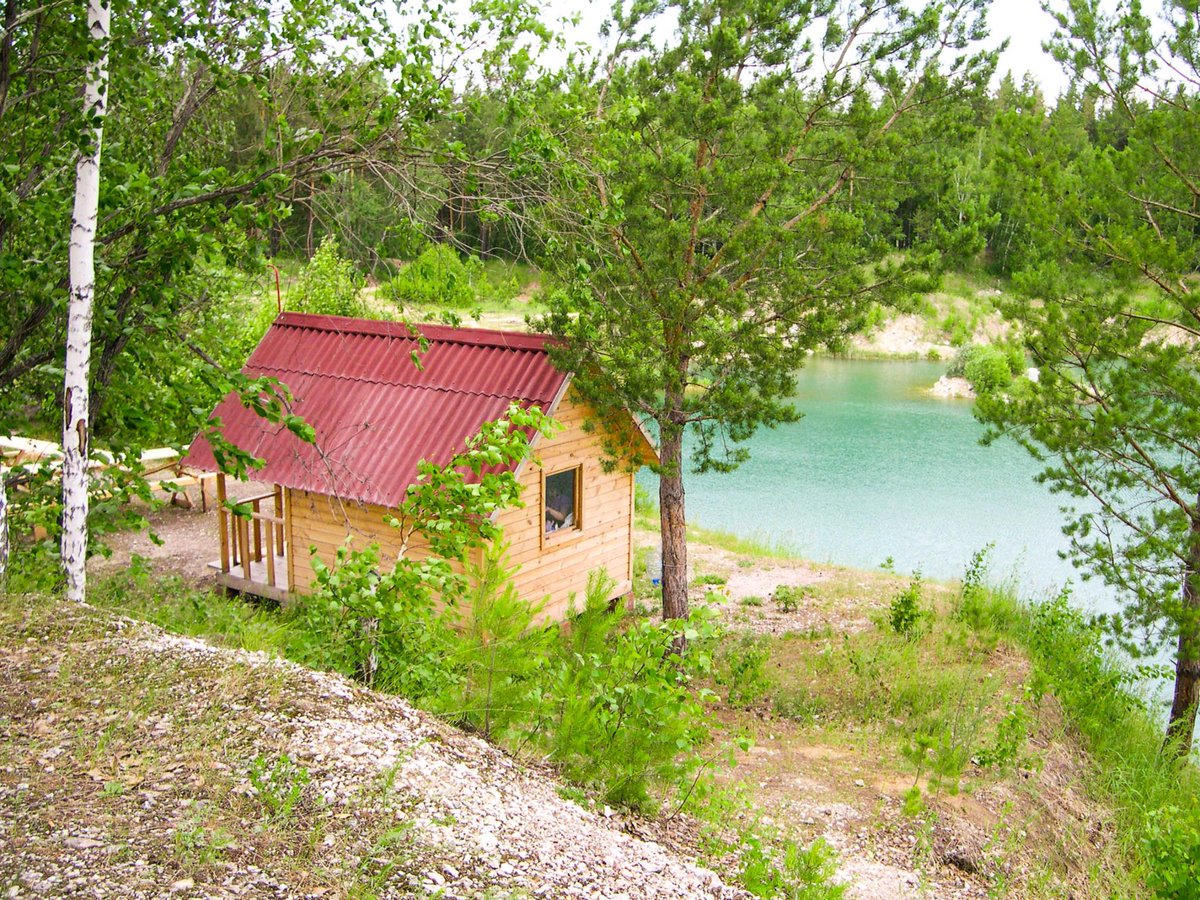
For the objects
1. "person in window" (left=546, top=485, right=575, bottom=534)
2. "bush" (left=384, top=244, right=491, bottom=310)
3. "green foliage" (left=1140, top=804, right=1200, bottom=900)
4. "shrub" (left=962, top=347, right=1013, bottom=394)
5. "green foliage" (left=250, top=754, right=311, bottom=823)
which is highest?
"bush" (left=384, top=244, right=491, bottom=310)

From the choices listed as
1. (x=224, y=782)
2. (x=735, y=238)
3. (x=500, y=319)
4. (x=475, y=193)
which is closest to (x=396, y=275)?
(x=475, y=193)

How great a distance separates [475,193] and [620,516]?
685 cm

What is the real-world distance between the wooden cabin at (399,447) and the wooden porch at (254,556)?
0.07ft

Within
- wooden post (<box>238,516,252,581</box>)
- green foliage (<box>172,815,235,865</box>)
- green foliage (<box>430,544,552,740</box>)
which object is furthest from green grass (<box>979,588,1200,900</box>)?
wooden post (<box>238,516,252,581</box>)

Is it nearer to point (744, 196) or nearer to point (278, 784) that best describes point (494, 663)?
point (278, 784)

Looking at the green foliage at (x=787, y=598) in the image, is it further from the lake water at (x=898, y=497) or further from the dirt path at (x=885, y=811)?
the dirt path at (x=885, y=811)

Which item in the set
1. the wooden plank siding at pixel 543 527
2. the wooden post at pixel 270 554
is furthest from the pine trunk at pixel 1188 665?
the wooden post at pixel 270 554

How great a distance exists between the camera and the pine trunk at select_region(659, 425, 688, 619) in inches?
434

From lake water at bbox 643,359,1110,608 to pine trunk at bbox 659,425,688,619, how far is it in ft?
17.8

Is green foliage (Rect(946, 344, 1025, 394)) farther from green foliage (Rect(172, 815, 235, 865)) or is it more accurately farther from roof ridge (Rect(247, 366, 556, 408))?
green foliage (Rect(172, 815, 235, 865))

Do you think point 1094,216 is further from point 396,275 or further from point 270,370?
point 270,370

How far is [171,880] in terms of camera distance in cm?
332

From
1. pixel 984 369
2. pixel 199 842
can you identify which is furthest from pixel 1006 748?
pixel 984 369

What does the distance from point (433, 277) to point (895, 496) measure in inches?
700
